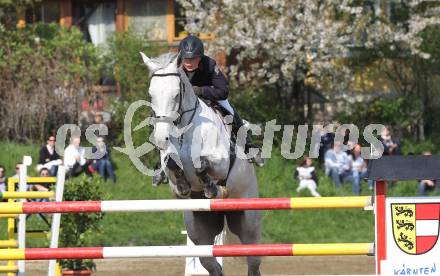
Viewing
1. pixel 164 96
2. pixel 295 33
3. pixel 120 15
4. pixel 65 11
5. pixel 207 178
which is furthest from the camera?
pixel 65 11

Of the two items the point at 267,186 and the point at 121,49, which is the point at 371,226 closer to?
the point at 267,186

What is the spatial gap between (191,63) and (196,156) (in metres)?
0.73

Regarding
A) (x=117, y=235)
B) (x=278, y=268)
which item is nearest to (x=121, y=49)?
(x=117, y=235)

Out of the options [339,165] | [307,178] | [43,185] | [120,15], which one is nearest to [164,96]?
[43,185]

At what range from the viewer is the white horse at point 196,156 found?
6793 millimetres

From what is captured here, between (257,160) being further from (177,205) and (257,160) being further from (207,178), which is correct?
(177,205)

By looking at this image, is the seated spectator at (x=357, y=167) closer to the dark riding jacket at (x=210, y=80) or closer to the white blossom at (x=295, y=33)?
the white blossom at (x=295, y=33)

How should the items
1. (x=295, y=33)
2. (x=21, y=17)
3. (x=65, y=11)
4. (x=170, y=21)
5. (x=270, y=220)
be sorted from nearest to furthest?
1. (x=270, y=220)
2. (x=295, y=33)
3. (x=170, y=21)
4. (x=21, y=17)
5. (x=65, y=11)

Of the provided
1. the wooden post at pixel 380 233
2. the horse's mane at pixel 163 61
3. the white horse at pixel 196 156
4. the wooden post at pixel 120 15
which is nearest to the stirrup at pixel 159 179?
the white horse at pixel 196 156

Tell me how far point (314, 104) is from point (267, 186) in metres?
4.99

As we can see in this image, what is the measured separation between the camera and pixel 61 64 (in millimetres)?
20875

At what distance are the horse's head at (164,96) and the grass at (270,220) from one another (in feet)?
25.0

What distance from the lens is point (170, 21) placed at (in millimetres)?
23219

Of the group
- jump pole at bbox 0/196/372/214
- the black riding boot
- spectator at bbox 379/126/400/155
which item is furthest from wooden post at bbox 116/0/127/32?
jump pole at bbox 0/196/372/214
